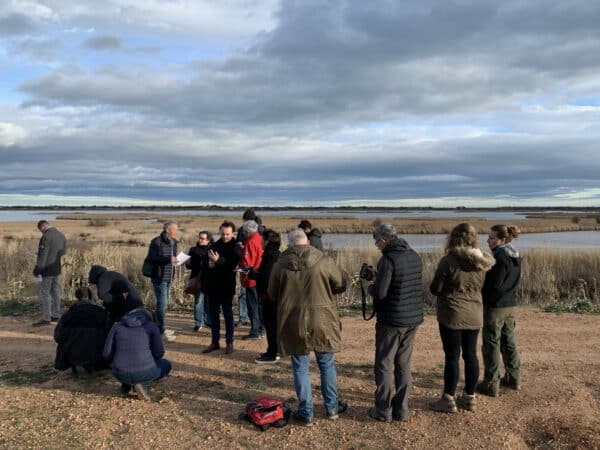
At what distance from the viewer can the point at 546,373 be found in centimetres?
637

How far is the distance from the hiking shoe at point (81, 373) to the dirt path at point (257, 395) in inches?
4.2

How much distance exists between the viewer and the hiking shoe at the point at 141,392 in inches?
221

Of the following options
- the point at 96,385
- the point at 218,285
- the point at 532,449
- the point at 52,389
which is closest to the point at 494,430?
the point at 532,449

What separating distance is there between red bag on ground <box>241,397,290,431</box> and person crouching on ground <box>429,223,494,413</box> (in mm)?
1579

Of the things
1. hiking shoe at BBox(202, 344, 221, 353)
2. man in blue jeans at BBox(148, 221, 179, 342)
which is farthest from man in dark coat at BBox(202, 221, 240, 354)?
man in blue jeans at BBox(148, 221, 179, 342)

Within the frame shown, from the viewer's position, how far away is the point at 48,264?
31.1 feet

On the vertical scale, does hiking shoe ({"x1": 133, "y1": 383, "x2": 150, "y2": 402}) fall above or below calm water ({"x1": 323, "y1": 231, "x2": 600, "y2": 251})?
above

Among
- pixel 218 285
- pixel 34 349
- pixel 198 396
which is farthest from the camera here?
pixel 34 349

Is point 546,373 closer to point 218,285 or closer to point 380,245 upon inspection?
point 380,245

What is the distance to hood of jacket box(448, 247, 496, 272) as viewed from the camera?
4918 mm

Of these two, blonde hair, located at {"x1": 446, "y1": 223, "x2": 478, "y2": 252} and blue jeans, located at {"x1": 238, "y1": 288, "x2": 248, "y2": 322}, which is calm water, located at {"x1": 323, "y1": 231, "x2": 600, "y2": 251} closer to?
blue jeans, located at {"x1": 238, "y1": 288, "x2": 248, "y2": 322}

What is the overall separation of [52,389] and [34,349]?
2.23 meters

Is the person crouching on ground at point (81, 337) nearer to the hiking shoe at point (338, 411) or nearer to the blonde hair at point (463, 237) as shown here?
the hiking shoe at point (338, 411)

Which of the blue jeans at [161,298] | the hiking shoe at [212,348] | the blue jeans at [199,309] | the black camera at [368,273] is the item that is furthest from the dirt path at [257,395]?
the black camera at [368,273]
